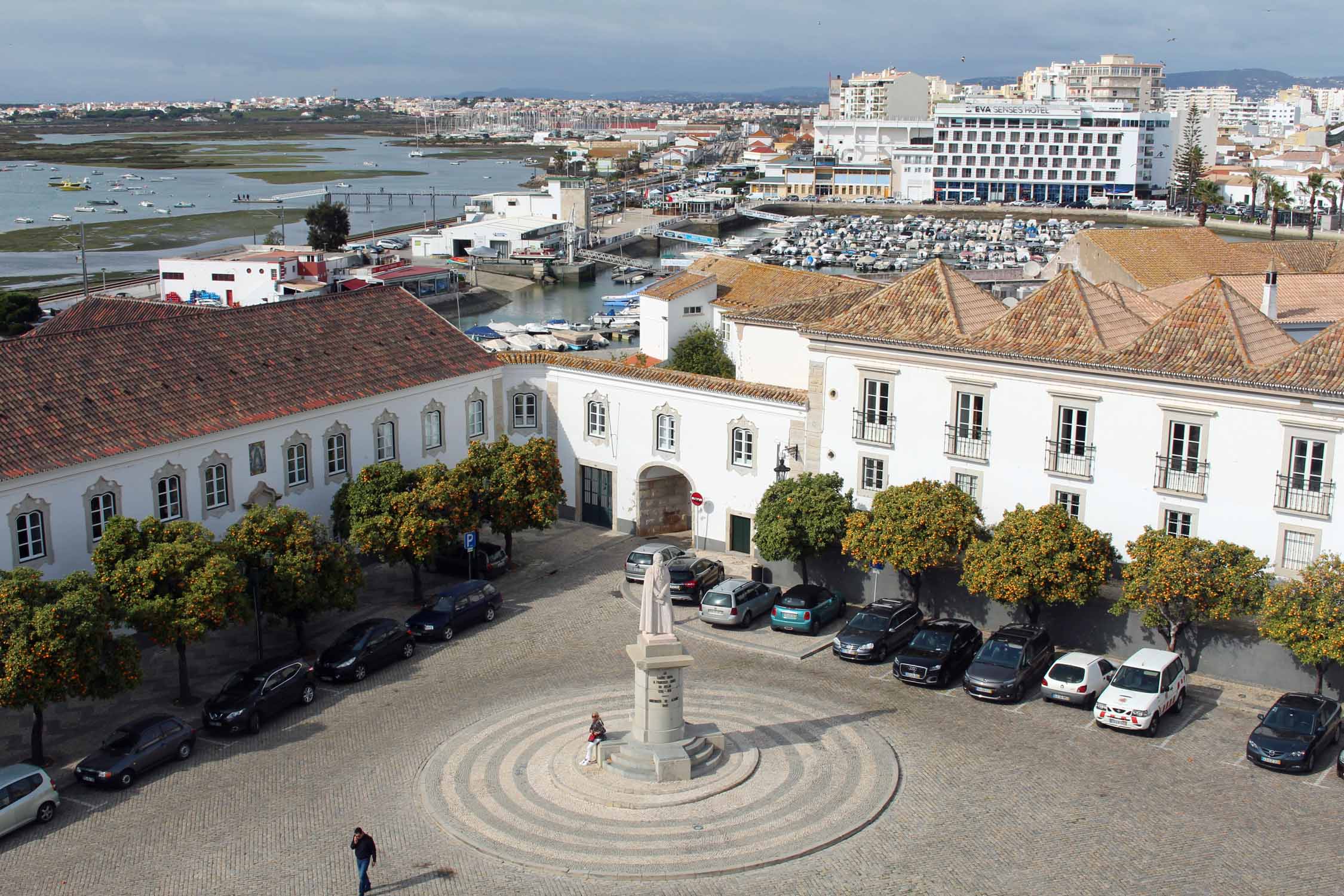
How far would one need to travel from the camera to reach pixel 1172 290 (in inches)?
2048

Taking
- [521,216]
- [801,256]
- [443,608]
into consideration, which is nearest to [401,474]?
[443,608]

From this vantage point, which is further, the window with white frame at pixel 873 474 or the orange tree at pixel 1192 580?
the window with white frame at pixel 873 474

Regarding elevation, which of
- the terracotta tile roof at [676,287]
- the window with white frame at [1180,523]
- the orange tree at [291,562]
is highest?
the terracotta tile roof at [676,287]

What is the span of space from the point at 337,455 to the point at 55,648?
15367 millimetres

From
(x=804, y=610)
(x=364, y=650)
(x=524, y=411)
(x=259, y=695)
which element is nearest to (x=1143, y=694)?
(x=804, y=610)

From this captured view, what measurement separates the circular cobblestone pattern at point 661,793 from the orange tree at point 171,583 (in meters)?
6.86

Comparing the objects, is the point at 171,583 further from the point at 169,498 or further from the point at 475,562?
the point at 475,562

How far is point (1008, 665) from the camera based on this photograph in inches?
1283

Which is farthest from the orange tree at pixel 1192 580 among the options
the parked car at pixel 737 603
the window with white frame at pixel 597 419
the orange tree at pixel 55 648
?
the orange tree at pixel 55 648

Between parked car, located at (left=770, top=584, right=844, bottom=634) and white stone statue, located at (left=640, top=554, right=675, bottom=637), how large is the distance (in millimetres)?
9926

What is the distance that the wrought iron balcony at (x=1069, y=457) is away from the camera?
36.3m

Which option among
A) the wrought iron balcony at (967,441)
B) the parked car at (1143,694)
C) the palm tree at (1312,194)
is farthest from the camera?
the palm tree at (1312,194)

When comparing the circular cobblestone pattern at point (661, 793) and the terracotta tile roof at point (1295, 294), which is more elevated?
the terracotta tile roof at point (1295, 294)

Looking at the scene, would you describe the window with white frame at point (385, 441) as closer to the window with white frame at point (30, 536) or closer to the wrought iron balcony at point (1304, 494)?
the window with white frame at point (30, 536)
